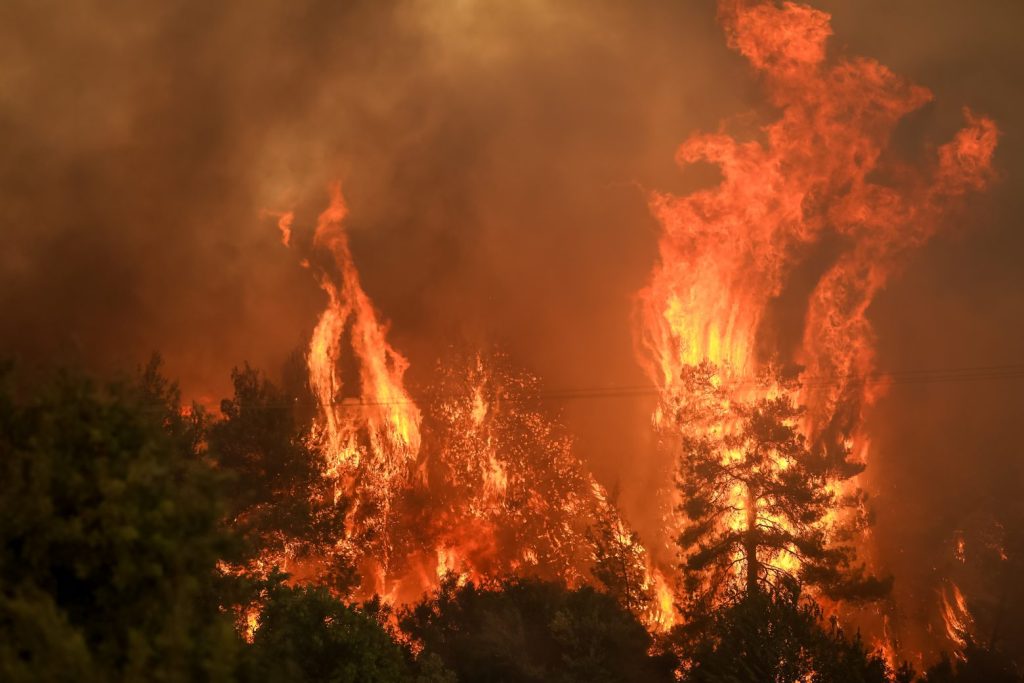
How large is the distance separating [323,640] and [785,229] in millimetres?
41349

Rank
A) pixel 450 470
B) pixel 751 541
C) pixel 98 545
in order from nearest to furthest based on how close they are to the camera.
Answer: pixel 98 545
pixel 751 541
pixel 450 470

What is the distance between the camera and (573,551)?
48375mm

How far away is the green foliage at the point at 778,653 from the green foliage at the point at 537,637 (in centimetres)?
274

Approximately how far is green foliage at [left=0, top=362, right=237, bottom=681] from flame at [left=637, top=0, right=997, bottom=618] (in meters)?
37.2

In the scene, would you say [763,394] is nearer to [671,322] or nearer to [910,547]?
[671,322]

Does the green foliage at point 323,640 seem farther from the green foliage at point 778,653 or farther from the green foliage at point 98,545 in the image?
the green foliage at point 778,653

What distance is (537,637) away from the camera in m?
24.7

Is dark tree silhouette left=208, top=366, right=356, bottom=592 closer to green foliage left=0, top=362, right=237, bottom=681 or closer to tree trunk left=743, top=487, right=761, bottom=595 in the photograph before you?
tree trunk left=743, top=487, right=761, bottom=595

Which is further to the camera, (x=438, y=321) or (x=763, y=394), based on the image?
(x=438, y=321)

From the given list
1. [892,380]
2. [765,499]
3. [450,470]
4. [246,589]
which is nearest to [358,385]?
[450,470]

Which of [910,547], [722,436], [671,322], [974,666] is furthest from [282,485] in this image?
[910,547]

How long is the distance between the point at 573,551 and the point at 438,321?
21318mm

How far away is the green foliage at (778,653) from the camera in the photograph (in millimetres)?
18922

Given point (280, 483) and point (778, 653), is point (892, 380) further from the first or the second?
point (280, 483)
